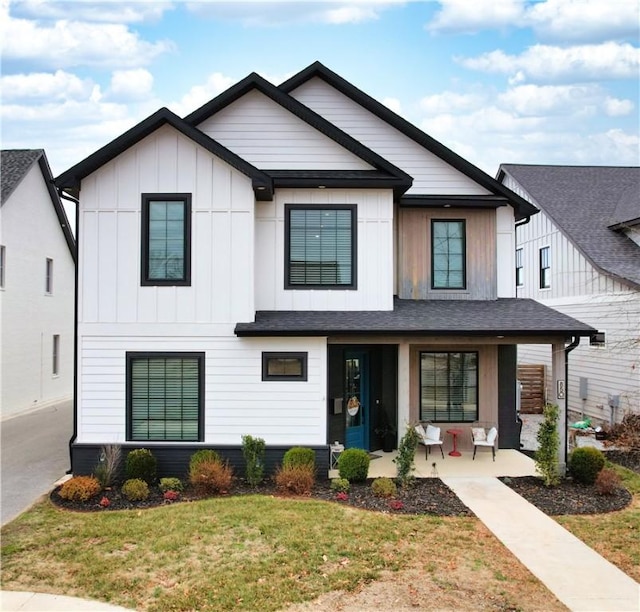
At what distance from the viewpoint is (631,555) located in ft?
23.3

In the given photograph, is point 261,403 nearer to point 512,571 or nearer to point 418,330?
point 418,330

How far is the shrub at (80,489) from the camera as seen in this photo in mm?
9164

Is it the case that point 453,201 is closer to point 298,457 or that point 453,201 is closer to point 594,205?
point 298,457

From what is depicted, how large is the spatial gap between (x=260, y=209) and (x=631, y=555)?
345 inches

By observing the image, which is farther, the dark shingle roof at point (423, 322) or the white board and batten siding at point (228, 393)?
the white board and batten siding at point (228, 393)

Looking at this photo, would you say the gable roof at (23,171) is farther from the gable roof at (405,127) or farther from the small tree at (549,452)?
the small tree at (549,452)

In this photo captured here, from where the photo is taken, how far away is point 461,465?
11.6 metres

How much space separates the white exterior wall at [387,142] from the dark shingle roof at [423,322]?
307 cm

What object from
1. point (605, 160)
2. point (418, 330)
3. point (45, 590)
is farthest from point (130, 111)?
point (605, 160)

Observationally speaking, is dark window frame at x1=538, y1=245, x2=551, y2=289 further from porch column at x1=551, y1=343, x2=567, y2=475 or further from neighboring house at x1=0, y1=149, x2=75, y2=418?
neighboring house at x1=0, y1=149, x2=75, y2=418

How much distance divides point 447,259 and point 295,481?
6.54 meters

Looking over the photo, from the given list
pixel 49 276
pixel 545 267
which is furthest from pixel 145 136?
pixel 545 267

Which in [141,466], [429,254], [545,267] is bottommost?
[141,466]

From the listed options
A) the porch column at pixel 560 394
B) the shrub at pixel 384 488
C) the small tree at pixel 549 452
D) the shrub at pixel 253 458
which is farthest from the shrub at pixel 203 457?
the porch column at pixel 560 394
